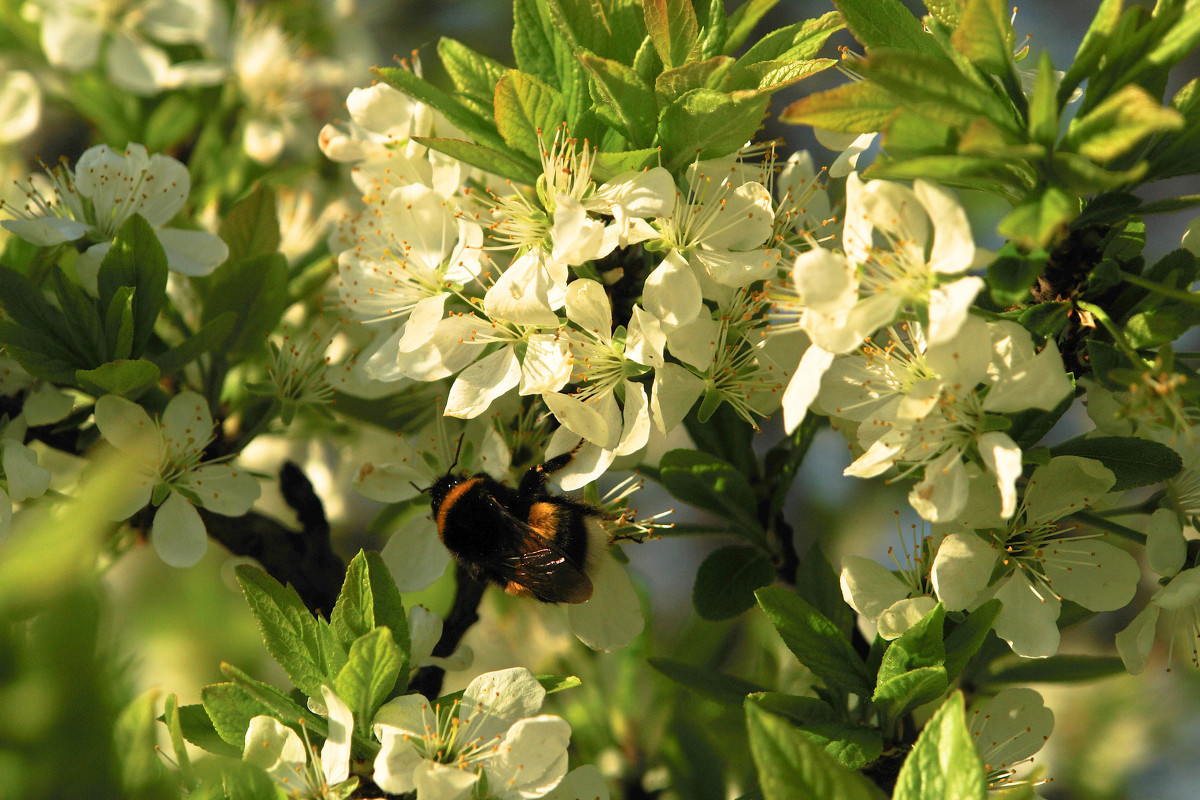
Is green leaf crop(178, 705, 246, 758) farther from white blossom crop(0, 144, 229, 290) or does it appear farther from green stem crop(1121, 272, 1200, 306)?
green stem crop(1121, 272, 1200, 306)

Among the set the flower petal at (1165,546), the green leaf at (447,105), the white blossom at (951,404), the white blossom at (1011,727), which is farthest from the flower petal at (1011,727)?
→ the green leaf at (447,105)

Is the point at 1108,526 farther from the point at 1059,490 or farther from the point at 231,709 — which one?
the point at 231,709

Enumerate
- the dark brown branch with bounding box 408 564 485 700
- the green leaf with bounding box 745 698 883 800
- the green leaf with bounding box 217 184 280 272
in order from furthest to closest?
the green leaf with bounding box 217 184 280 272 < the dark brown branch with bounding box 408 564 485 700 < the green leaf with bounding box 745 698 883 800

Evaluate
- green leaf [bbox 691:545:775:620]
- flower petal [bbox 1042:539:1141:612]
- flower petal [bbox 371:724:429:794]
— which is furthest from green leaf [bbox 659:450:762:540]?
flower petal [bbox 371:724:429:794]

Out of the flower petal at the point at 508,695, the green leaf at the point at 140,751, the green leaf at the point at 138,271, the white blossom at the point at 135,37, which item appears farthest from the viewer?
the white blossom at the point at 135,37

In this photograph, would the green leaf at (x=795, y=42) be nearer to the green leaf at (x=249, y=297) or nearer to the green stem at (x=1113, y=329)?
the green stem at (x=1113, y=329)

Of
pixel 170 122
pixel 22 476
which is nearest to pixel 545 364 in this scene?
pixel 22 476

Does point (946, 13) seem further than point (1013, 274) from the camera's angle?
Yes
